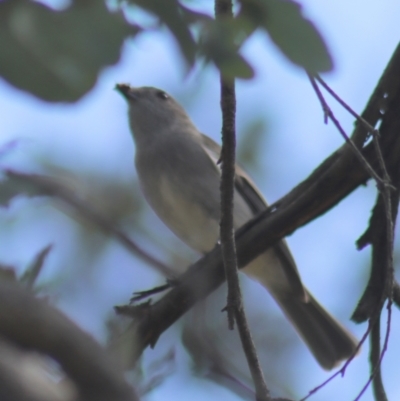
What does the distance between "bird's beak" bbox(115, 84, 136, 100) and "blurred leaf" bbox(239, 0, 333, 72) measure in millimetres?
4593

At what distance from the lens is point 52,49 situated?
3.32 ft

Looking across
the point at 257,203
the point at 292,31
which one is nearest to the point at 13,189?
the point at 292,31

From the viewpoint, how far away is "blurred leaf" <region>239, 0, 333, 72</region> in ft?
3.63

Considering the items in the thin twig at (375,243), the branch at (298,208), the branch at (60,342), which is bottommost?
the branch at (60,342)

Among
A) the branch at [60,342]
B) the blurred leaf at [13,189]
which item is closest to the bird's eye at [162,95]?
the blurred leaf at [13,189]

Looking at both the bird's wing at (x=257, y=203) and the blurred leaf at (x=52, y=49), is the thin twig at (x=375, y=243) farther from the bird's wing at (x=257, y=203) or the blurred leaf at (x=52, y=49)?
the bird's wing at (x=257, y=203)

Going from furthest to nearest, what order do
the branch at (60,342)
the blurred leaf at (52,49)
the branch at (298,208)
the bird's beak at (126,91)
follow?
1. the bird's beak at (126,91)
2. the branch at (298,208)
3. the blurred leaf at (52,49)
4. the branch at (60,342)

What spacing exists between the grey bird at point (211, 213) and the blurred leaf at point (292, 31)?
363cm

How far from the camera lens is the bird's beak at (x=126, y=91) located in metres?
5.71

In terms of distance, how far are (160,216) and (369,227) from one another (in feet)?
7.53

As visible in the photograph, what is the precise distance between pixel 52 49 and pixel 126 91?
484 cm

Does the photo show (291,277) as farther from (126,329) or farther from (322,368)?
(126,329)

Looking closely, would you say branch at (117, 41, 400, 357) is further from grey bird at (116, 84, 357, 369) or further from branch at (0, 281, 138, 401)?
branch at (0, 281, 138, 401)

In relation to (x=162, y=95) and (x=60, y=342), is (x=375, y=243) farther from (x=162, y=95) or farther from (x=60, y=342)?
(x=162, y=95)
